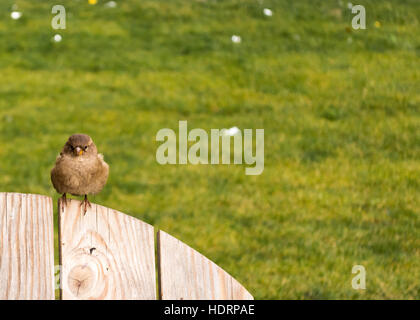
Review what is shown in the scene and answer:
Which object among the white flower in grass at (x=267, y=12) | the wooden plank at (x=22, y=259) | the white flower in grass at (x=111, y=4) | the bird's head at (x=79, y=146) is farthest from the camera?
the white flower in grass at (x=111, y=4)

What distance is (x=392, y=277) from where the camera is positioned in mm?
4355

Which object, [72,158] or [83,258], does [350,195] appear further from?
[83,258]

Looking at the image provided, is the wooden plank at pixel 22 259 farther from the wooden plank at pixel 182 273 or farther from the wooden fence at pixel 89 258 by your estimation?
the wooden plank at pixel 182 273

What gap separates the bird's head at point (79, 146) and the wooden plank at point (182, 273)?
0.58 m

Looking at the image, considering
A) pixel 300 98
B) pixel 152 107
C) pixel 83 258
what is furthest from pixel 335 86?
pixel 83 258

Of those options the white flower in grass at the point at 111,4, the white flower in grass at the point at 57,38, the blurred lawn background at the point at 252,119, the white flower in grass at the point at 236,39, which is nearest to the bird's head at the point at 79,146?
the blurred lawn background at the point at 252,119

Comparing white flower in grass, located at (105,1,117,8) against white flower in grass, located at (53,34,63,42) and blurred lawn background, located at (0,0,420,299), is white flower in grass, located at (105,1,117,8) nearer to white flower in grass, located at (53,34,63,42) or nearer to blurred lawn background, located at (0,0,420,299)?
blurred lawn background, located at (0,0,420,299)

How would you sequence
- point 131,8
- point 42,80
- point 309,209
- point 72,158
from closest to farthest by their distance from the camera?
point 72,158
point 309,209
point 42,80
point 131,8

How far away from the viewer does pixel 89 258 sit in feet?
5.36

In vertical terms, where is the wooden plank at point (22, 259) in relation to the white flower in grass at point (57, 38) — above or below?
below

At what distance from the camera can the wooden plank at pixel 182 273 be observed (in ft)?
5.40

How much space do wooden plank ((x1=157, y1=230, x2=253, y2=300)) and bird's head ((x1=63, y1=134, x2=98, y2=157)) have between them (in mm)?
576

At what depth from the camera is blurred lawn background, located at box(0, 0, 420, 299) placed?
478cm
